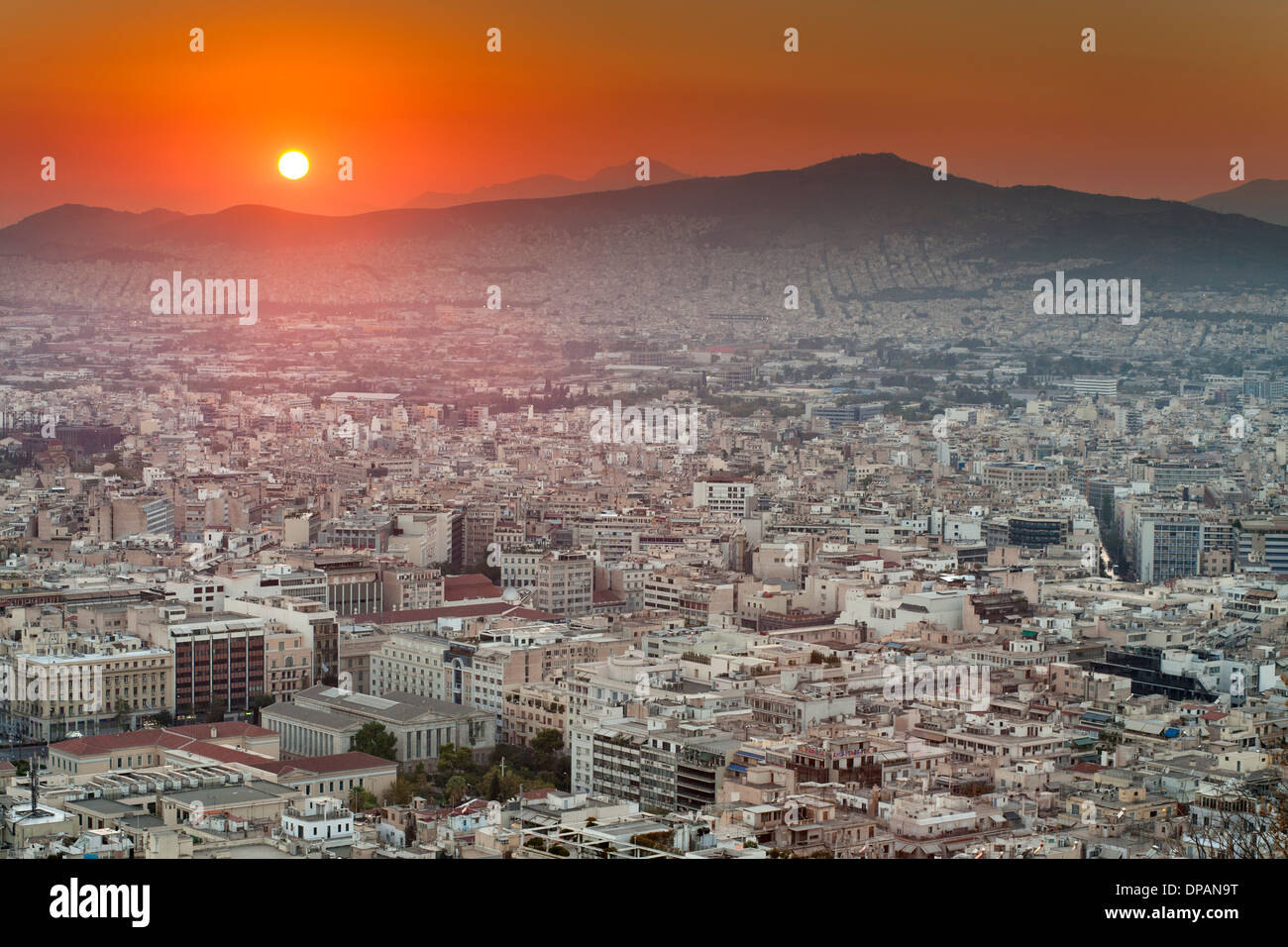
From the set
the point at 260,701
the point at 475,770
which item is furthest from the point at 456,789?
the point at 260,701

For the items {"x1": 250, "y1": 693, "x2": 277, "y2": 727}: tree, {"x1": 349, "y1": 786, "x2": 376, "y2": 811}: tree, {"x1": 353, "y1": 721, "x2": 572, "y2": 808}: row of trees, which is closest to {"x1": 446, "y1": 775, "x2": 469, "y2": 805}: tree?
{"x1": 353, "y1": 721, "x2": 572, "y2": 808}: row of trees

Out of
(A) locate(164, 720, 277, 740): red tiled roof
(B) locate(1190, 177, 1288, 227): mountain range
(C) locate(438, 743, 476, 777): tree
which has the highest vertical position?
(B) locate(1190, 177, 1288, 227): mountain range

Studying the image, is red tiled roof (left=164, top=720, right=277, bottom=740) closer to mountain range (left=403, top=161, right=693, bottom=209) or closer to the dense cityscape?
the dense cityscape

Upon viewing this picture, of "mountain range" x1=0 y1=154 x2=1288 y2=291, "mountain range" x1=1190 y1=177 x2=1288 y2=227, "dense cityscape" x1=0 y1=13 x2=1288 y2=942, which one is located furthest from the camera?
"mountain range" x1=0 y1=154 x2=1288 y2=291

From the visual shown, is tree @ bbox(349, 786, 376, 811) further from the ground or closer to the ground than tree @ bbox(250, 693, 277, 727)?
closer to the ground

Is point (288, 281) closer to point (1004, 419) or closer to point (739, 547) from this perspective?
point (1004, 419)

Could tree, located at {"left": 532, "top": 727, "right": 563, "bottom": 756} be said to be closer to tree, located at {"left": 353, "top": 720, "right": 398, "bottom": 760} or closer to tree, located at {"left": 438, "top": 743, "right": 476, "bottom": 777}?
tree, located at {"left": 438, "top": 743, "right": 476, "bottom": 777}

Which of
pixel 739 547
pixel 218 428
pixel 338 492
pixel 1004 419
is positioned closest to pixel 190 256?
pixel 218 428

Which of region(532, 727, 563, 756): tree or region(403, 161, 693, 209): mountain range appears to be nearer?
region(532, 727, 563, 756): tree

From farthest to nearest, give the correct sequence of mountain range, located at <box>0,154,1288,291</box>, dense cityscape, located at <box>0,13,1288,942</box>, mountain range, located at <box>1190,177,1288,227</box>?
mountain range, located at <box>0,154,1288,291</box> → mountain range, located at <box>1190,177,1288,227</box> → dense cityscape, located at <box>0,13,1288,942</box>
